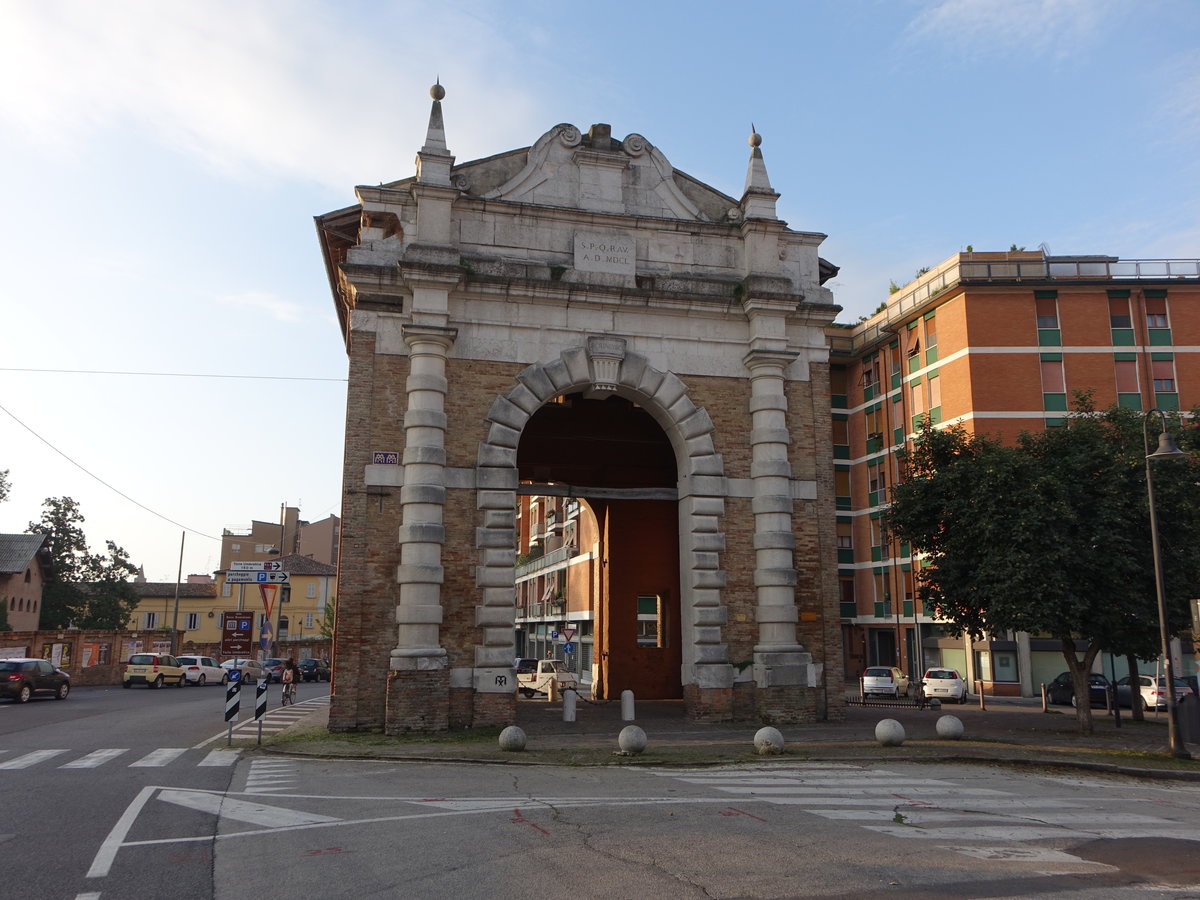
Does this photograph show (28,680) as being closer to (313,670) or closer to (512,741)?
(313,670)

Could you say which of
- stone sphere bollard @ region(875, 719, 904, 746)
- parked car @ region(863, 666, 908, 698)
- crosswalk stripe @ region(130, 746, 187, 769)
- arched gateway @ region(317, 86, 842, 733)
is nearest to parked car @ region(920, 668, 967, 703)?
parked car @ region(863, 666, 908, 698)

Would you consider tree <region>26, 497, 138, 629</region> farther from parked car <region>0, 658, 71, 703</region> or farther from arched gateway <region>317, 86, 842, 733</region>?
arched gateway <region>317, 86, 842, 733</region>

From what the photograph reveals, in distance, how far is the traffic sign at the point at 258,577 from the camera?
2009cm

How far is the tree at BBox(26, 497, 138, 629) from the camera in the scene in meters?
65.2

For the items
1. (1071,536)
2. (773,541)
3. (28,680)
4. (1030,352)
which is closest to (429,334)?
(773,541)

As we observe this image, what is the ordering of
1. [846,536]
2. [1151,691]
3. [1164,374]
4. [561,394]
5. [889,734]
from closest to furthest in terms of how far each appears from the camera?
[889,734], [561,394], [1151,691], [1164,374], [846,536]

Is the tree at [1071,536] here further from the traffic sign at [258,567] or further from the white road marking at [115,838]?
the white road marking at [115,838]

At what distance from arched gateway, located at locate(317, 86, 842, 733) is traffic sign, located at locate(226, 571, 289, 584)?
245cm

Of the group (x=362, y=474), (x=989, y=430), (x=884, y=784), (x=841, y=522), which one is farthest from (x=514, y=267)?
(x=841, y=522)

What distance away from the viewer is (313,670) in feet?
177

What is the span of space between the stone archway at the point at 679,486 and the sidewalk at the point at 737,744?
68.1 inches

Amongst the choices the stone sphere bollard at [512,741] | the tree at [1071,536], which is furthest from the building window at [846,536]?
the stone sphere bollard at [512,741]

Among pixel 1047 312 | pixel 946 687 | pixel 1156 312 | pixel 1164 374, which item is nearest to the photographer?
pixel 946 687

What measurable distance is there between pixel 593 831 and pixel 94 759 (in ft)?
35.1
